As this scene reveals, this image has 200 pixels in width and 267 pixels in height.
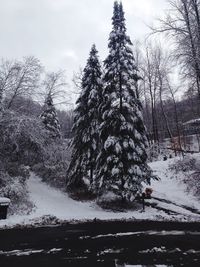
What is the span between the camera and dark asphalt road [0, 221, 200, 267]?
7.96 m

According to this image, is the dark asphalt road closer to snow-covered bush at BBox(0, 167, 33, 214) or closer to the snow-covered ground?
the snow-covered ground

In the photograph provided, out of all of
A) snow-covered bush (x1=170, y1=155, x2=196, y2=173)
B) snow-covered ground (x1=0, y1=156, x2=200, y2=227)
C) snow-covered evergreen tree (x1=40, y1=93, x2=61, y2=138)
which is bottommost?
snow-covered ground (x1=0, y1=156, x2=200, y2=227)

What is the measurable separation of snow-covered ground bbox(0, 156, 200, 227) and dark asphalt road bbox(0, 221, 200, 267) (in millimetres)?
A: 2051

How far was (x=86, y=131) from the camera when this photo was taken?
23.3 m

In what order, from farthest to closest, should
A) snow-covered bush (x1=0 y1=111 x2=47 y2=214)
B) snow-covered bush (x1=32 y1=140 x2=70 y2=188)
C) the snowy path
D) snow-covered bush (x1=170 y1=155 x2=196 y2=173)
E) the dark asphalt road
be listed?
snow-covered bush (x1=170 y1=155 x2=196 y2=173)
snow-covered bush (x1=32 y1=140 x2=70 y2=188)
snow-covered bush (x1=0 y1=111 x2=47 y2=214)
the snowy path
the dark asphalt road

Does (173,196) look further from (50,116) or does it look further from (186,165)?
(50,116)

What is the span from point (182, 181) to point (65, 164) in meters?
9.31

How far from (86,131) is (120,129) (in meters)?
5.80

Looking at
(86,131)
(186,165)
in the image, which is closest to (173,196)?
(186,165)

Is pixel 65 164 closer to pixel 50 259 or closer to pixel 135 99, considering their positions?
pixel 135 99

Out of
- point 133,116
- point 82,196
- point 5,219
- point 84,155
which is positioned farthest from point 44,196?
point 133,116

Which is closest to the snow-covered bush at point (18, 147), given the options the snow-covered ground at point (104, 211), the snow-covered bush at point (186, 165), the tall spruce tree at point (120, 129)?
the snow-covered ground at point (104, 211)

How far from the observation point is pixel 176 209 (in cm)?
1702

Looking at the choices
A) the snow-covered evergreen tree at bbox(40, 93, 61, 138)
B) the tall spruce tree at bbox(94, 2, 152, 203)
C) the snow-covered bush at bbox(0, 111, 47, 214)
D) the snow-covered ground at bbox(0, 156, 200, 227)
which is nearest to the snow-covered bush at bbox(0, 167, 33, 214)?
the snow-covered bush at bbox(0, 111, 47, 214)
